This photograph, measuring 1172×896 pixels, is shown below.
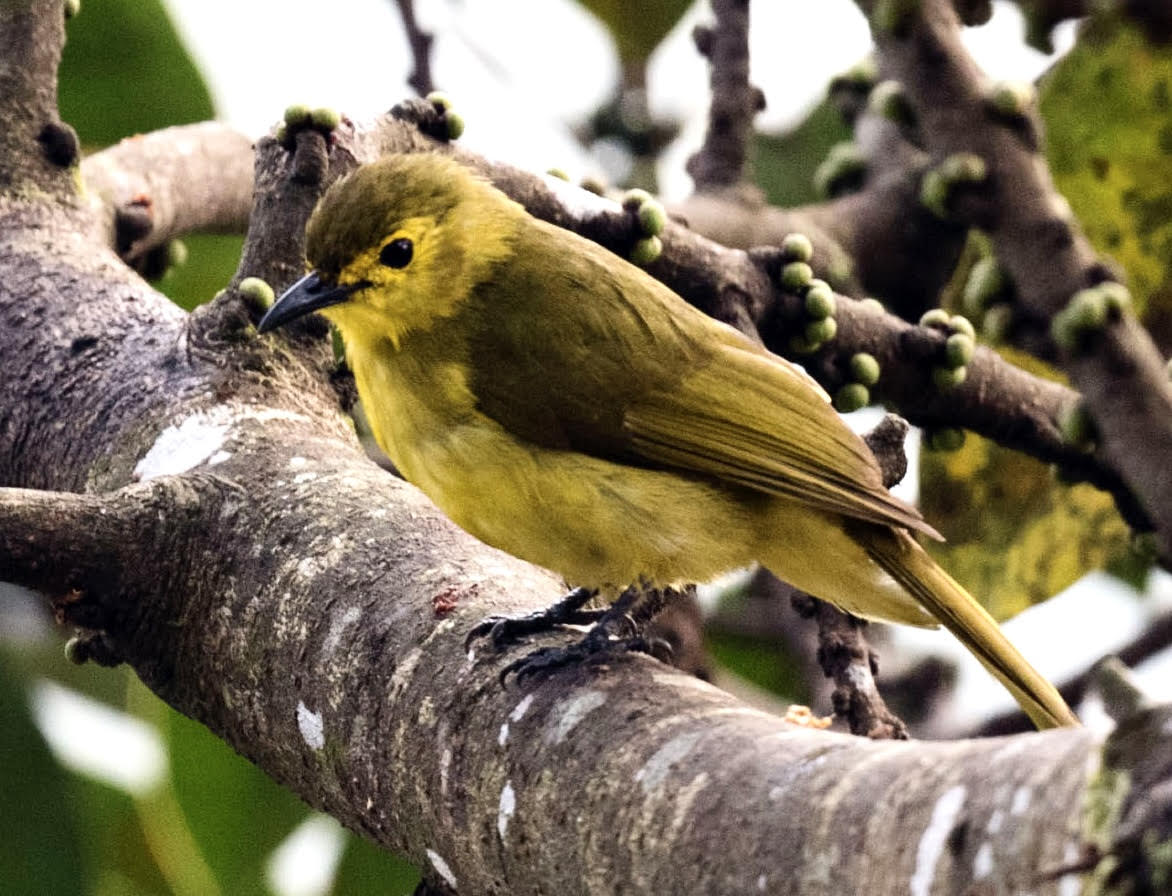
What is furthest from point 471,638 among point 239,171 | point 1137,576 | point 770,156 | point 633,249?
point 770,156

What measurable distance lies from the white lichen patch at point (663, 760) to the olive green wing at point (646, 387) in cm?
118

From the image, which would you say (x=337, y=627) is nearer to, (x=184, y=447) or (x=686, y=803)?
(x=184, y=447)

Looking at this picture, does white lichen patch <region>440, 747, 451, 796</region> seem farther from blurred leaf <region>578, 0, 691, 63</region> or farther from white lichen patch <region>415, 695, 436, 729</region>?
blurred leaf <region>578, 0, 691, 63</region>

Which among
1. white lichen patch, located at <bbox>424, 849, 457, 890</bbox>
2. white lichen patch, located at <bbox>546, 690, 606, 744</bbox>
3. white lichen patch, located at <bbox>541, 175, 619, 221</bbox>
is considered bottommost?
white lichen patch, located at <bbox>424, 849, 457, 890</bbox>

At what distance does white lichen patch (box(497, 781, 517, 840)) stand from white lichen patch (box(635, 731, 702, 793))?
22 centimetres

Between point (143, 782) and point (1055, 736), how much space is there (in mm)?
2660

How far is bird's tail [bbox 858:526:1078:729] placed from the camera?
9.75 ft

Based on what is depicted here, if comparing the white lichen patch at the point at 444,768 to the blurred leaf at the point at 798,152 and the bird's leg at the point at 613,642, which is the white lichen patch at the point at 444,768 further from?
the blurred leaf at the point at 798,152

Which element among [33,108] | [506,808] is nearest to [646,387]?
[506,808]

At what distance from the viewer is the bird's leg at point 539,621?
2.38 m

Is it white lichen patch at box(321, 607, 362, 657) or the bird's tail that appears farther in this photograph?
the bird's tail

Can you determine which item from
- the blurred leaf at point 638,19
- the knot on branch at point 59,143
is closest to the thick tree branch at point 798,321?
the knot on branch at point 59,143

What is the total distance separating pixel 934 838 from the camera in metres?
1.46

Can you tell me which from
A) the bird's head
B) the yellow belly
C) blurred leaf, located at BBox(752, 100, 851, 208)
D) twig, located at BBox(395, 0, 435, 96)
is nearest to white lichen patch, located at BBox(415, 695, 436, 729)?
the yellow belly
